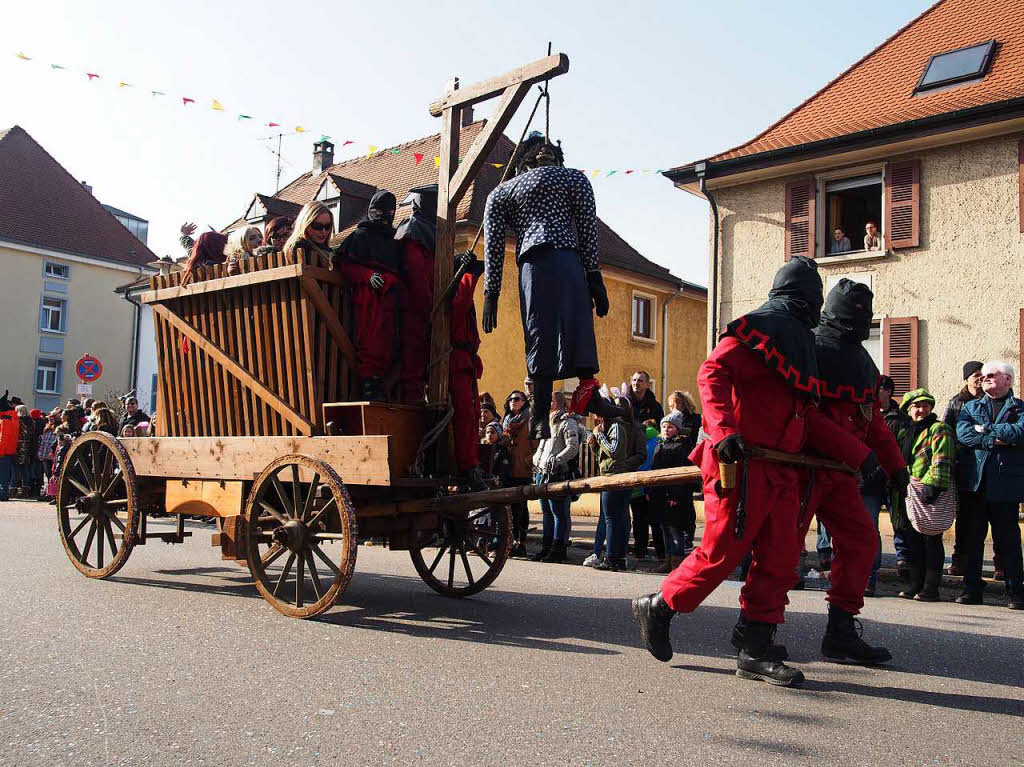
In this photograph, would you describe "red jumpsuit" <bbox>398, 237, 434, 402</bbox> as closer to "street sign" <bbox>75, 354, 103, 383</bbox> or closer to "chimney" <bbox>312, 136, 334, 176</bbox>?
"street sign" <bbox>75, 354, 103, 383</bbox>

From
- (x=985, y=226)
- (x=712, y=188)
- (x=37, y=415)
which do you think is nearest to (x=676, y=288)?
(x=712, y=188)

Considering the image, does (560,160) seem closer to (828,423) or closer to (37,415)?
(828,423)

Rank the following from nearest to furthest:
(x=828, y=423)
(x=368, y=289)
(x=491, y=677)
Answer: (x=491, y=677), (x=828, y=423), (x=368, y=289)

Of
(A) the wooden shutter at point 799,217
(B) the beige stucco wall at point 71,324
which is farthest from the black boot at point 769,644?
(B) the beige stucco wall at point 71,324

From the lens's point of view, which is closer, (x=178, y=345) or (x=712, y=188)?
(x=178, y=345)

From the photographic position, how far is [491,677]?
15.2 ft

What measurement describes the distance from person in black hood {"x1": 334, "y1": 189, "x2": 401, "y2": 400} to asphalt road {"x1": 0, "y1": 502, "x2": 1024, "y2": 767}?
1.60m

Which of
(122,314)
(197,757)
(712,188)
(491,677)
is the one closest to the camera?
(197,757)

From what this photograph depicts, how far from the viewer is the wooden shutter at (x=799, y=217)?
1762 cm

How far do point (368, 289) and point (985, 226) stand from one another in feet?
41.8

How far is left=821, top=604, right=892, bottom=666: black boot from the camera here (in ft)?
16.6

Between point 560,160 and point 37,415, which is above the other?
point 560,160

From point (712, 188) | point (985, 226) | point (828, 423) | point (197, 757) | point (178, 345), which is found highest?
point (712, 188)

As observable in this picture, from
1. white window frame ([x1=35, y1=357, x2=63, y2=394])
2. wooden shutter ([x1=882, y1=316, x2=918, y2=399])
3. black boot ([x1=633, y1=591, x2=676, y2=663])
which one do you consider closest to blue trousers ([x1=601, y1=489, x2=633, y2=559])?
black boot ([x1=633, y1=591, x2=676, y2=663])
